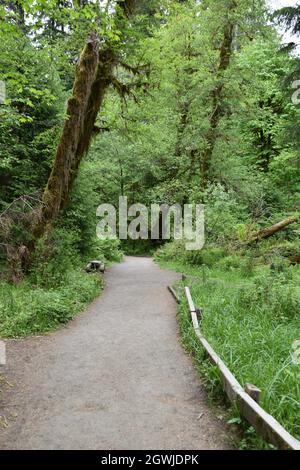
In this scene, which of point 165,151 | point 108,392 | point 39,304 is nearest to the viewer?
point 108,392

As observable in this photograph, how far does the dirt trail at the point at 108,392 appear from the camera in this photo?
393cm

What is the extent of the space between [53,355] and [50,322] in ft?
5.55

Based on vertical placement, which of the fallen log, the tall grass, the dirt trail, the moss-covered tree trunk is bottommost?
the dirt trail

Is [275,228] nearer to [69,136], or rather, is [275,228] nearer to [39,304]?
[69,136]

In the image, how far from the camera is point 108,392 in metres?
5.04

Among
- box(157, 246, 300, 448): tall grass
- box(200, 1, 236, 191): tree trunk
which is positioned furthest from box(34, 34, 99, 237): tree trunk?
box(200, 1, 236, 191): tree trunk

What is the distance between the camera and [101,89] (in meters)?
14.7

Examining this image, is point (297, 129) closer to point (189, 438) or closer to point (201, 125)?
point (201, 125)

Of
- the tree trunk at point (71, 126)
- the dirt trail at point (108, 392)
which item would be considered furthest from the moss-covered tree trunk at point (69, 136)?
the dirt trail at point (108, 392)

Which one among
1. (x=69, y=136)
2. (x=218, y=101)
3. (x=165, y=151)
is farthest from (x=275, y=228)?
(x=69, y=136)

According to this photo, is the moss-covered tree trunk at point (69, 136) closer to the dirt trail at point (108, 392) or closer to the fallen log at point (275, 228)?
the dirt trail at point (108, 392)

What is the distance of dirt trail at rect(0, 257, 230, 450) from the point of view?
3.93 meters

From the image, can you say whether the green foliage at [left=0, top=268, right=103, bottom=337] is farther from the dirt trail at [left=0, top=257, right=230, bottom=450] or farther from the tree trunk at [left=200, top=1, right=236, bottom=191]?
the tree trunk at [left=200, top=1, right=236, bottom=191]

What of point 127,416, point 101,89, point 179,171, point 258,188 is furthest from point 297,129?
point 127,416
